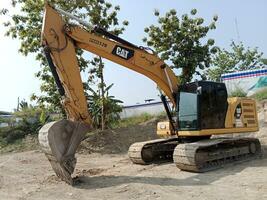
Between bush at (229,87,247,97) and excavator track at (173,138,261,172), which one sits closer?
excavator track at (173,138,261,172)

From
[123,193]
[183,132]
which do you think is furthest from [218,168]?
[123,193]

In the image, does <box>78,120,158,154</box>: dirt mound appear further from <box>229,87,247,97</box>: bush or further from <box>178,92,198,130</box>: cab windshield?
<box>178,92,198,130</box>: cab windshield

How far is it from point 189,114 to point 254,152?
253 centimetres

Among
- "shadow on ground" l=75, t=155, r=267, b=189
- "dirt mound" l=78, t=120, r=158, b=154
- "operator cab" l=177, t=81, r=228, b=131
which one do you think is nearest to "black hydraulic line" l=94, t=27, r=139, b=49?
"operator cab" l=177, t=81, r=228, b=131

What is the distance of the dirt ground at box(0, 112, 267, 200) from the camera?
26.9ft

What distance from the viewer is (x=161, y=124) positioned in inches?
507

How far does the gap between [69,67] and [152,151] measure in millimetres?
3839

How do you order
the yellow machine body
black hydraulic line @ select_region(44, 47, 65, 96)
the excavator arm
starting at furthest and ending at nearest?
the yellow machine body → black hydraulic line @ select_region(44, 47, 65, 96) → the excavator arm

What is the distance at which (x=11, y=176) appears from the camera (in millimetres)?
12141

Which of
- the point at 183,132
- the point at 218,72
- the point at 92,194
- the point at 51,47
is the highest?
the point at 218,72

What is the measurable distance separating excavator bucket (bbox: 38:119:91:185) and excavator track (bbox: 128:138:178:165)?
9.59 feet

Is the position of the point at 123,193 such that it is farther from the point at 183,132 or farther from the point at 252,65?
the point at 252,65

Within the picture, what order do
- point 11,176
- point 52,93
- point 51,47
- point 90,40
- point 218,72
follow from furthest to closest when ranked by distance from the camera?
point 218,72, point 52,93, point 11,176, point 90,40, point 51,47

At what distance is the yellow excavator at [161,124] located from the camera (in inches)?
382
